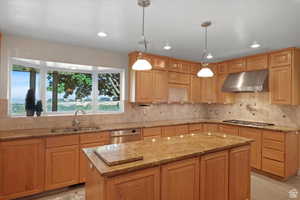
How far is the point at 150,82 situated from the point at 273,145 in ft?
9.12

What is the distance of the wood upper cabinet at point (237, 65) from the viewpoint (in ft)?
13.5

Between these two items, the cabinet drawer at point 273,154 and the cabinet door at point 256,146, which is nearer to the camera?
the cabinet drawer at point 273,154

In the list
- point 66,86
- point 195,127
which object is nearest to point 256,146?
point 195,127

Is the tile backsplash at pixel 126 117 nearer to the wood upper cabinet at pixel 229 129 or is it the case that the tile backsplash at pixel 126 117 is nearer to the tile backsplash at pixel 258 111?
the tile backsplash at pixel 258 111

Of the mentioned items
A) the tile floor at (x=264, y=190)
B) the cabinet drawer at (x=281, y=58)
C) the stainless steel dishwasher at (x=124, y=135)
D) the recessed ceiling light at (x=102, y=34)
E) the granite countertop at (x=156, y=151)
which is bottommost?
the tile floor at (x=264, y=190)

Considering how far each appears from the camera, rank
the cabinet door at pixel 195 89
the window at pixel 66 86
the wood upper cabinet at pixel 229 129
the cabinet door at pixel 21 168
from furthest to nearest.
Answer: the cabinet door at pixel 195 89
the wood upper cabinet at pixel 229 129
the window at pixel 66 86
the cabinet door at pixel 21 168

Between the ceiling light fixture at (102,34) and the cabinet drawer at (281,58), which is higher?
the ceiling light fixture at (102,34)

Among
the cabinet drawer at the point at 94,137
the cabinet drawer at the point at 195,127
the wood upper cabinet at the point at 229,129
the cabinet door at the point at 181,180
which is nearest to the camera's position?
the cabinet door at the point at 181,180

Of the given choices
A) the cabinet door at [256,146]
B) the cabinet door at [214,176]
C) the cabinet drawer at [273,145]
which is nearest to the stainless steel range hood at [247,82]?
the cabinet door at [256,146]

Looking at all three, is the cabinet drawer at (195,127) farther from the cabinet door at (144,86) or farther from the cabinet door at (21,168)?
the cabinet door at (21,168)

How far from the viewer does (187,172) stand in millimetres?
1777

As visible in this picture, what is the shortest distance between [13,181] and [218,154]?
287cm

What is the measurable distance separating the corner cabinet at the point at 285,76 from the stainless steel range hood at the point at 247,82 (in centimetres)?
16

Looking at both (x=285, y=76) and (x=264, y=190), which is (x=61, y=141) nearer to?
(x=264, y=190)
